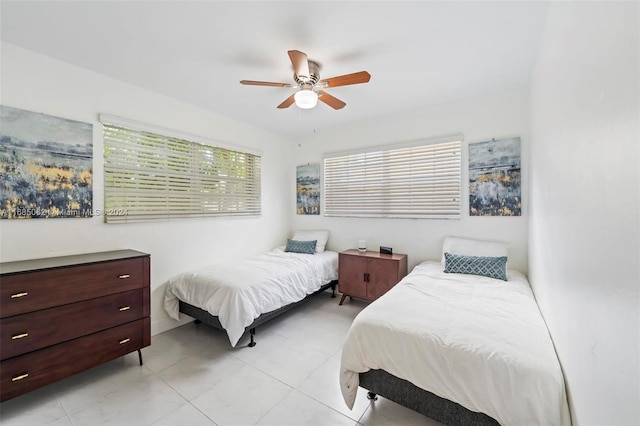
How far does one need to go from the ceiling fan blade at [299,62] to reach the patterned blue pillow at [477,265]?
237cm

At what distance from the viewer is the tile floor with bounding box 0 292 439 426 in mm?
1677

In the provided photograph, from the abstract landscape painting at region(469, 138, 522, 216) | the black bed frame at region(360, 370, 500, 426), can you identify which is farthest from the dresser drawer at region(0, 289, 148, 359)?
the abstract landscape painting at region(469, 138, 522, 216)

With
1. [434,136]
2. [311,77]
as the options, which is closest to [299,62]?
[311,77]

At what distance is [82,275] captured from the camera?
196 centimetres

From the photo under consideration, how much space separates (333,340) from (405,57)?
109 inches

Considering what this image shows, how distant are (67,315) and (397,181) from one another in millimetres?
3669

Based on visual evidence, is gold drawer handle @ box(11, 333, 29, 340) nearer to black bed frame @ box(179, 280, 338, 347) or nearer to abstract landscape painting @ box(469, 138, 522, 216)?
black bed frame @ box(179, 280, 338, 347)

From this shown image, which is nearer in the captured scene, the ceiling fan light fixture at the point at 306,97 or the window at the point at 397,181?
the ceiling fan light fixture at the point at 306,97

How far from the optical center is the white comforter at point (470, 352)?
1.18 m

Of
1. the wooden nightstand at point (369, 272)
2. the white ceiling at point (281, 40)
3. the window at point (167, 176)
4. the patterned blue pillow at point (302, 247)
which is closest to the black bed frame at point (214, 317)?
the wooden nightstand at point (369, 272)

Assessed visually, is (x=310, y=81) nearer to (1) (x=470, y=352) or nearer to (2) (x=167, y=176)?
(2) (x=167, y=176)

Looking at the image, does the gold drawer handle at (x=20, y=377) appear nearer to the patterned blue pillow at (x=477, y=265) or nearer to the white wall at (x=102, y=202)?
the white wall at (x=102, y=202)

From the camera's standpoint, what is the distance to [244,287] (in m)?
2.50

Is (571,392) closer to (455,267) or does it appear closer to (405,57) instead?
(455,267)
